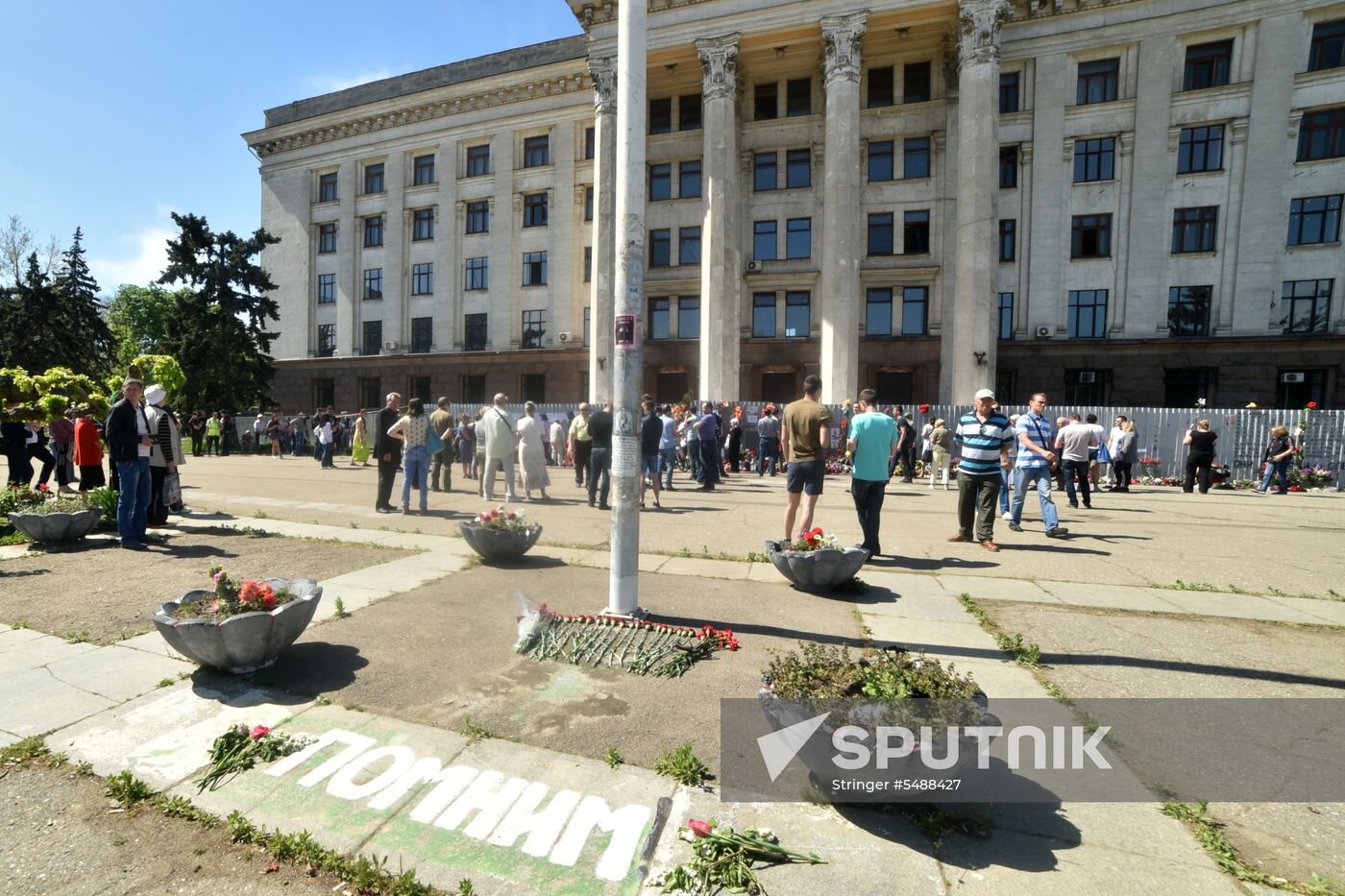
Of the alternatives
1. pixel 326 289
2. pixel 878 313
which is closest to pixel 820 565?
pixel 878 313

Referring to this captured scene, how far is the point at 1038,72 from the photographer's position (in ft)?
84.4

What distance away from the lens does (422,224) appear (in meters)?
35.5

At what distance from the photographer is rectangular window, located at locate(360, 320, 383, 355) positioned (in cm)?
3619

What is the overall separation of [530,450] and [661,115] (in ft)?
81.1

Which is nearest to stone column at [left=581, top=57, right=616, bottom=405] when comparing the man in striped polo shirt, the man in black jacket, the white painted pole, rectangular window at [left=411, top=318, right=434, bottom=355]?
rectangular window at [left=411, top=318, right=434, bottom=355]

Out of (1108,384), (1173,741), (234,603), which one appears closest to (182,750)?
(234,603)

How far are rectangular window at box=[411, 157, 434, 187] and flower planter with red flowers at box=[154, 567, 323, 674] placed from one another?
120 feet

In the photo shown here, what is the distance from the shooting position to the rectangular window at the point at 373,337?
36.2 m

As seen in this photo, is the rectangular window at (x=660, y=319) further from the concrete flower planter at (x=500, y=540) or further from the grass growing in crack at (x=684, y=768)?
the grass growing in crack at (x=684, y=768)

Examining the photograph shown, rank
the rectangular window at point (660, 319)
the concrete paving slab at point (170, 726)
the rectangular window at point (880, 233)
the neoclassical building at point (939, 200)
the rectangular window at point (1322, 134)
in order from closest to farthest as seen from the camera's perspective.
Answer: the concrete paving slab at point (170, 726) < the rectangular window at point (1322, 134) < the neoclassical building at point (939, 200) < the rectangular window at point (880, 233) < the rectangular window at point (660, 319)

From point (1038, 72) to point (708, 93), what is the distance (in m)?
13.8

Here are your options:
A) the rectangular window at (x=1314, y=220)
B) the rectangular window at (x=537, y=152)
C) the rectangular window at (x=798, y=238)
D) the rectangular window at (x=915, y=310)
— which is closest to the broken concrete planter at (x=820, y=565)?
the rectangular window at (x=915, y=310)

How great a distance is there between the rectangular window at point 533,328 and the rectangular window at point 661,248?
6.78m

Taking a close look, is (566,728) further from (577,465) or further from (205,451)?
(205,451)
